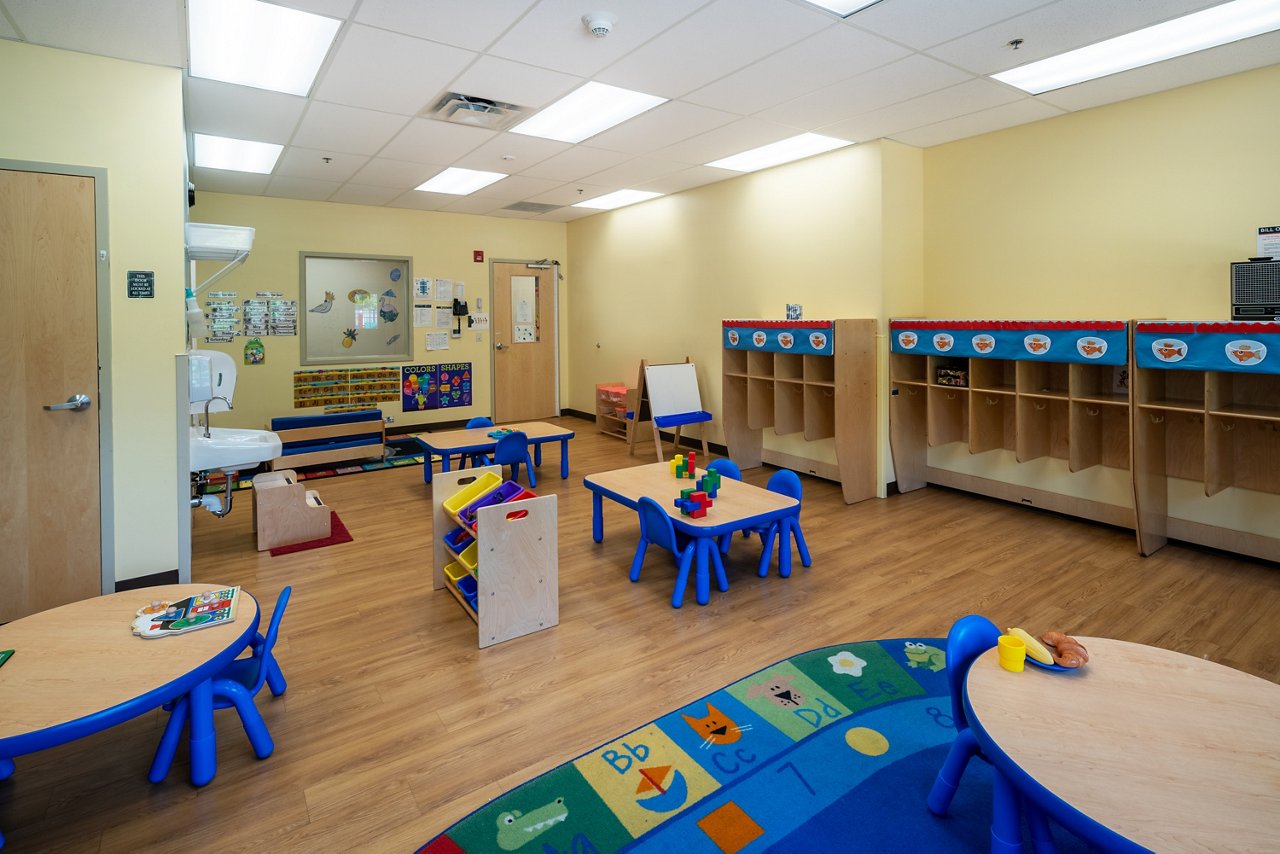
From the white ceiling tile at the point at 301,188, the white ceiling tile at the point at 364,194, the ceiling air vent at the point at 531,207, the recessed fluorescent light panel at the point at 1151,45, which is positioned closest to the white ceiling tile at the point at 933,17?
the recessed fluorescent light panel at the point at 1151,45

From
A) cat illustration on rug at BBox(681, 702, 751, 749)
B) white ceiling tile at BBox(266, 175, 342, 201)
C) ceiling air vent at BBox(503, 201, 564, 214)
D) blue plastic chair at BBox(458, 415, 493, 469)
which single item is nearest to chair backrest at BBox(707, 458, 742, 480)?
cat illustration on rug at BBox(681, 702, 751, 749)

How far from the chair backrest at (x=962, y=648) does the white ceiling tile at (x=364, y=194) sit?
6.72 meters

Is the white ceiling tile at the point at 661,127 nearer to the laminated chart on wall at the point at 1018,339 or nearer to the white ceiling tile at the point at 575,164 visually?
the white ceiling tile at the point at 575,164

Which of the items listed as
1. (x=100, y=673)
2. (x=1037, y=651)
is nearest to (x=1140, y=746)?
(x=1037, y=651)

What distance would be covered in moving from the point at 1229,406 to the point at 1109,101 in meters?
2.09

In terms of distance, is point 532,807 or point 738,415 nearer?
point 532,807

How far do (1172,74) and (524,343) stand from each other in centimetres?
702

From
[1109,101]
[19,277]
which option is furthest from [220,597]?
[1109,101]

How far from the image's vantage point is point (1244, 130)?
12.2 ft

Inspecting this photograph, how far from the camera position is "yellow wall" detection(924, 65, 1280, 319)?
3.76m

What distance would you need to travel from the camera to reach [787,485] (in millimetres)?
3924

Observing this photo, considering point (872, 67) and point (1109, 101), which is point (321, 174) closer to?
point (872, 67)

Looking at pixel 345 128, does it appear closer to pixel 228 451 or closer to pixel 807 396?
pixel 228 451

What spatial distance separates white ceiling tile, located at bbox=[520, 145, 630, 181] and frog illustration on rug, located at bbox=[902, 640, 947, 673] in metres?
4.28
